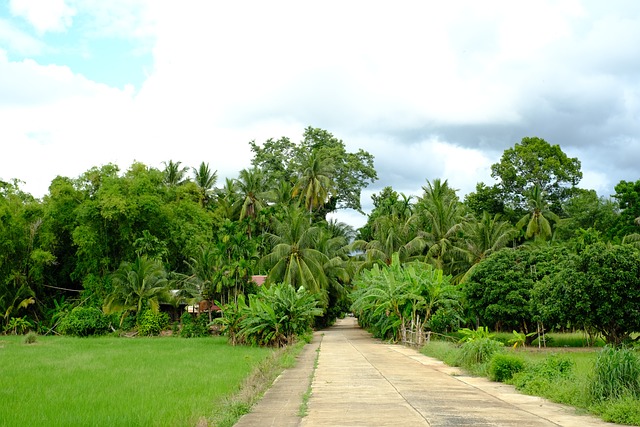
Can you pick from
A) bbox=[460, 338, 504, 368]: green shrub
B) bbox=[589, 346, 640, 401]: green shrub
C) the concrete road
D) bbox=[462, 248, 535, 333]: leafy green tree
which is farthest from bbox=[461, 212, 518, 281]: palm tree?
bbox=[589, 346, 640, 401]: green shrub

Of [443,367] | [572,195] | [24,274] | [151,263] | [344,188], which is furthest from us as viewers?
[344,188]

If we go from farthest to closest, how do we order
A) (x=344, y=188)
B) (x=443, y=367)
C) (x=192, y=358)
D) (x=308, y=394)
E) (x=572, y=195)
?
(x=344, y=188), (x=572, y=195), (x=192, y=358), (x=443, y=367), (x=308, y=394)

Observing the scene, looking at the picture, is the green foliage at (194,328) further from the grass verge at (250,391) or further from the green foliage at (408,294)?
the grass verge at (250,391)

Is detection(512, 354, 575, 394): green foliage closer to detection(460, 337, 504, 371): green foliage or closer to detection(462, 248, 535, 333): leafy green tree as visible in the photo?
detection(460, 337, 504, 371): green foliage

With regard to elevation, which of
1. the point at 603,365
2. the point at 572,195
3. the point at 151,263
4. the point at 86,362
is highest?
the point at 572,195

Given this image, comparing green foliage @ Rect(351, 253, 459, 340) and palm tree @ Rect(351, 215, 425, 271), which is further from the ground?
palm tree @ Rect(351, 215, 425, 271)

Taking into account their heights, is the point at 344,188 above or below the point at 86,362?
above

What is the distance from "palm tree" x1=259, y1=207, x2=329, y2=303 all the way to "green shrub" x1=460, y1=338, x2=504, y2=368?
67.1ft

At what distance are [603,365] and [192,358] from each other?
13804 mm

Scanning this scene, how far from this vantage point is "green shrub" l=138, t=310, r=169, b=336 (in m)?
32.6

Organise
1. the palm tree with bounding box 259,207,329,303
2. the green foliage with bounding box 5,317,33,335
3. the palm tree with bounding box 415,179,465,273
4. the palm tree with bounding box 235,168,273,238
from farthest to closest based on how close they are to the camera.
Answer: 1. the palm tree with bounding box 235,168,273,238
2. the palm tree with bounding box 415,179,465,273
3. the palm tree with bounding box 259,207,329,303
4. the green foliage with bounding box 5,317,33,335

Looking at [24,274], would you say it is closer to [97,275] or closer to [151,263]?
[97,275]

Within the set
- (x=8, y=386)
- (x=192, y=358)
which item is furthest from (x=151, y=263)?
(x=8, y=386)

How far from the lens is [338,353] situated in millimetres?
20609
